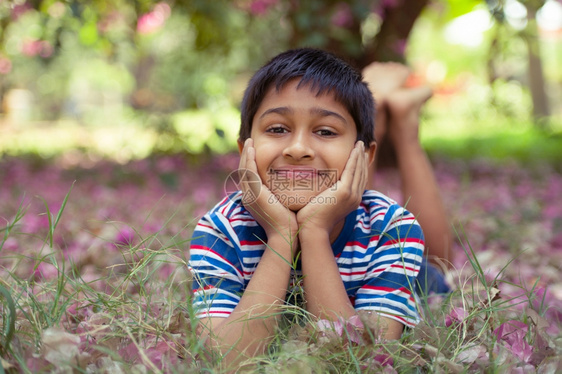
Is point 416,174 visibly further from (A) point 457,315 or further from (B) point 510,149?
(B) point 510,149

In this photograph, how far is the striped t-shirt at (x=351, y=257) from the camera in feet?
4.91

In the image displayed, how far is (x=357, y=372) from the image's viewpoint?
1.15m

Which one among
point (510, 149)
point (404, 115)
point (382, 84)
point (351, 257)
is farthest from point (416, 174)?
point (510, 149)

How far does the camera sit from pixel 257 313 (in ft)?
4.51

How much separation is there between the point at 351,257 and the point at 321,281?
9.1 inches

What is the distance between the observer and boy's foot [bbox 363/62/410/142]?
9.29 ft

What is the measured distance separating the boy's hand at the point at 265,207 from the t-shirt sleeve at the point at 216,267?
10 cm

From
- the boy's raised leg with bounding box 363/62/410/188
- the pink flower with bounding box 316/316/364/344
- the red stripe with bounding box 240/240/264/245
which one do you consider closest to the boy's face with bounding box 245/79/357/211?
the red stripe with bounding box 240/240/264/245

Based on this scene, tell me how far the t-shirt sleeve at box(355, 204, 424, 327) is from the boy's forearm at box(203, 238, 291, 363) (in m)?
0.26

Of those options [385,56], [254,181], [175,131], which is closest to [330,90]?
[254,181]

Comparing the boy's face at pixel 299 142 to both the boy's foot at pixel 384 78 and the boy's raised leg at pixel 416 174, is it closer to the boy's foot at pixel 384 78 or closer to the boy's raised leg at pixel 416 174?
the boy's raised leg at pixel 416 174

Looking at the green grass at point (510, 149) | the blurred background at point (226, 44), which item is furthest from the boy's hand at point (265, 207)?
the green grass at point (510, 149)

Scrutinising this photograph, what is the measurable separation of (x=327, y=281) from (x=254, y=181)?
346 millimetres

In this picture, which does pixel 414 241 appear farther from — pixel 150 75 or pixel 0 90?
pixel 150 75
